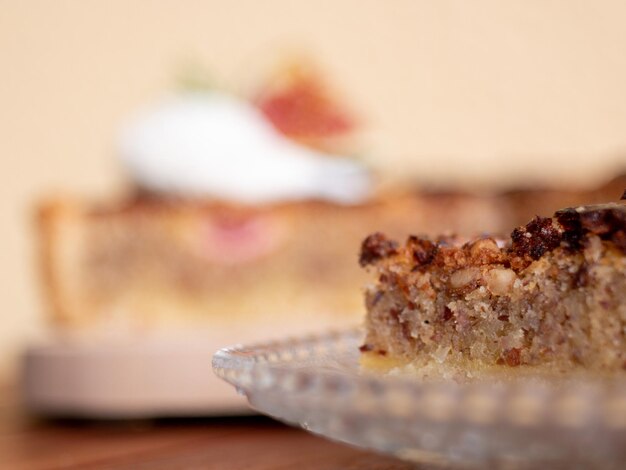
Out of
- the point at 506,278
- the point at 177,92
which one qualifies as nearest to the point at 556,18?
the point at 177,92

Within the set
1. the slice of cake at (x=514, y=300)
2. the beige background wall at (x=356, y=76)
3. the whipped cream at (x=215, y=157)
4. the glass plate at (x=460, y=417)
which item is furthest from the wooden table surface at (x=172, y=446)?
the beige background wall at (x=356, y=76)

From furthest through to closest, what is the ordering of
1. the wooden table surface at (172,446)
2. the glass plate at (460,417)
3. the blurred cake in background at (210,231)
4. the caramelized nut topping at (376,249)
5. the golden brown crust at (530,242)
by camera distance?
the blurred cake in background at (210,231) < the wooden table surface at (172,446) < the caramelized nut topping at (376,249) < the golden brown crust at (530,242) < the glass plate at (460,417)

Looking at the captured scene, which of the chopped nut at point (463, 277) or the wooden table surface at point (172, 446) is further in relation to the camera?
the wooden table surface at point (172, 446)

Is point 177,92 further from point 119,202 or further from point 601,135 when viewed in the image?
point 601,135

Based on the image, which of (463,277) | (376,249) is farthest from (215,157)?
(463,277)

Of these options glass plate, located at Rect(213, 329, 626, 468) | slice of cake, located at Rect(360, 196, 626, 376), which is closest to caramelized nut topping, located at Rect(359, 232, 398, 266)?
slice of cake, located at Rect(360, 196, 626, 376)

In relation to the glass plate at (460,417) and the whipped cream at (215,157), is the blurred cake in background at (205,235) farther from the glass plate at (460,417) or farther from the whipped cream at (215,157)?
the glass plate at (460,417)
